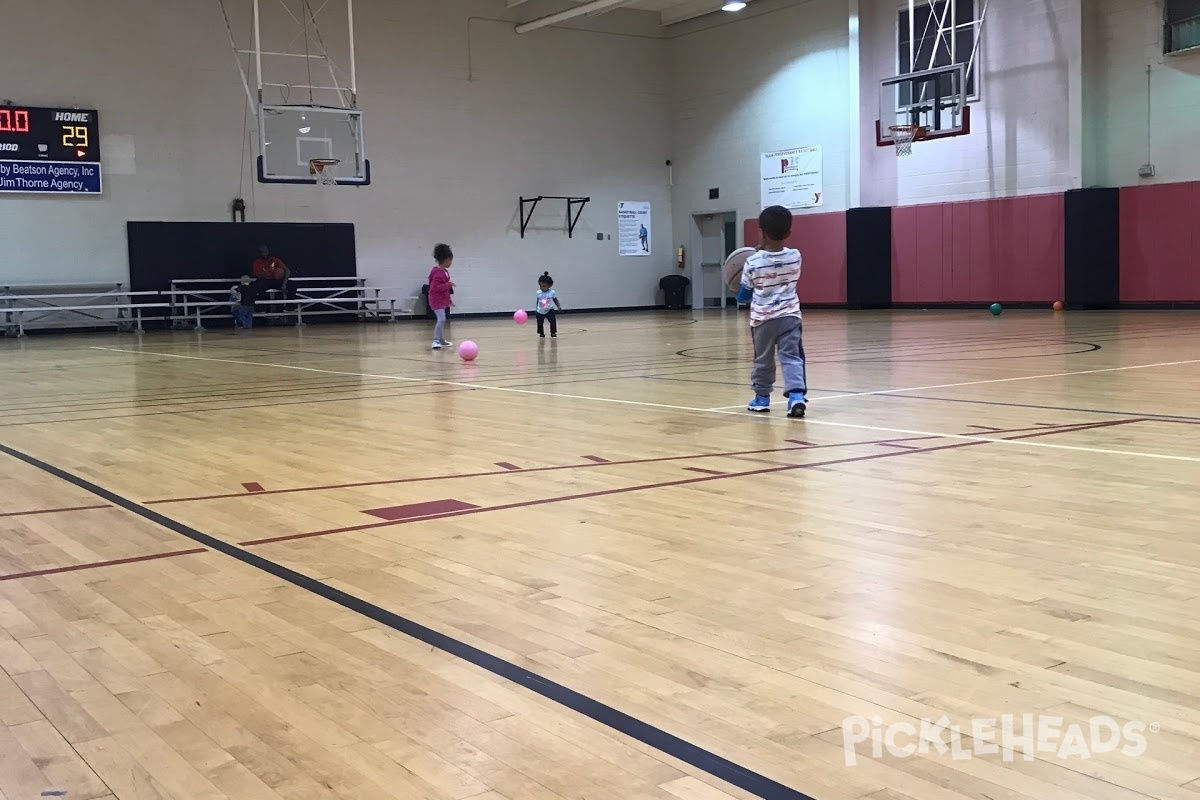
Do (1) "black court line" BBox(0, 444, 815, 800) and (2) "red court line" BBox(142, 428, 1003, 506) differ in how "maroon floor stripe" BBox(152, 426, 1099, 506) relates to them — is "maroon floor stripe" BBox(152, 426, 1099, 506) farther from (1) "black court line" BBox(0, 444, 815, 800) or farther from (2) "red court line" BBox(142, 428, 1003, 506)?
(1) "black court line" BBox(0, 444, 815, 800)

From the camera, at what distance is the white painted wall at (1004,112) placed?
798 inches

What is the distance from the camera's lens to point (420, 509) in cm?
428

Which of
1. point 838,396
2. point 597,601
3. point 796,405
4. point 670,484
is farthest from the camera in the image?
point 838,396

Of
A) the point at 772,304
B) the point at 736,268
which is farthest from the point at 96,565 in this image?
the point at 736,268

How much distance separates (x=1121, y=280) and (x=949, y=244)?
3402 mm

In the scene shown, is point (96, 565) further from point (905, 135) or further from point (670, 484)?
point (905, 135)

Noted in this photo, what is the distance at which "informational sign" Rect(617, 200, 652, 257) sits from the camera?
27969mm

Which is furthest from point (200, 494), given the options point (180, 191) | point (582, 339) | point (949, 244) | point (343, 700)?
point (949, 244)

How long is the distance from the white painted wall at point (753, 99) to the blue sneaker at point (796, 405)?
1842 cm

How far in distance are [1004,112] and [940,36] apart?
1885 mm

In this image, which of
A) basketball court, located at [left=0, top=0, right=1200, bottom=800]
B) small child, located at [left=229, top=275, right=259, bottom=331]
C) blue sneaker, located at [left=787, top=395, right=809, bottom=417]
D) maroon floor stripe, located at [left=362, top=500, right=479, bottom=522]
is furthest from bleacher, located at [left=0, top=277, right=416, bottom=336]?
maroon floor stripe, located at [left=362, top=500, right=479, bottom=522]

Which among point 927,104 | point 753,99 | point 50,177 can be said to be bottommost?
point 50,177

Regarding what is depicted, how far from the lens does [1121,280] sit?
2034cm

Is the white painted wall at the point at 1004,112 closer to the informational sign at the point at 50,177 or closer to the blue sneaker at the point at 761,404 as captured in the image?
the informational sign at the point at 50,177
